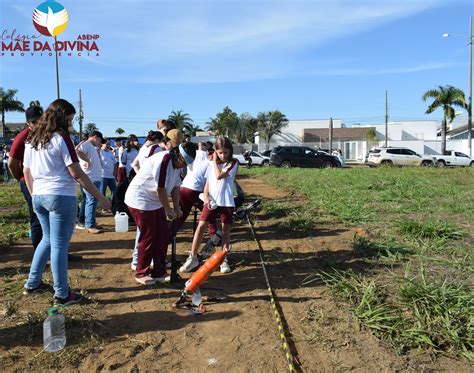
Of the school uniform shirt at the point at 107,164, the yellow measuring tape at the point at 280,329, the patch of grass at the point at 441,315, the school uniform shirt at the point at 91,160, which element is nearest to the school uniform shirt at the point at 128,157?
the school uniform shirt at the point at 107,164

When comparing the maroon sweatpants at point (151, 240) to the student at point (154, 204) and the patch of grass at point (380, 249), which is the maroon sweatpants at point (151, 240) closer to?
the student at point (154, 204)

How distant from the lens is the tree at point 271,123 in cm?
6238

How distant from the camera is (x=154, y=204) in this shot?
13.4 feet

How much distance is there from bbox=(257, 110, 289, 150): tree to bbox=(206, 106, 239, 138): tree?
613 cm

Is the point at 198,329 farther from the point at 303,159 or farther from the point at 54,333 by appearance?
the point at 303,159

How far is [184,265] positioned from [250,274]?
77 cm

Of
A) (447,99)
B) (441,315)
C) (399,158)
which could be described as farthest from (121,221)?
(447,99)

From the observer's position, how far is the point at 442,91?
34531 mm

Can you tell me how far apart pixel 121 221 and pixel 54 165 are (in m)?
2.91

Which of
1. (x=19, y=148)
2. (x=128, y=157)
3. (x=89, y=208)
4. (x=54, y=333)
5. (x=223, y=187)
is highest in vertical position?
(x=19, y=148)

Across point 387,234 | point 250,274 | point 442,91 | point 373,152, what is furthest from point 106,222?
point 442,91

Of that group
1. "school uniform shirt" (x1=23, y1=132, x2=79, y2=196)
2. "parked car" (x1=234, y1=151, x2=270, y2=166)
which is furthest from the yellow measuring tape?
"parked car" (x1=234, y1=151, x2=270, y2=166)

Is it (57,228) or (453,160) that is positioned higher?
(57,228)

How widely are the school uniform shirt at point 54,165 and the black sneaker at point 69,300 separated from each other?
3.15 feet
